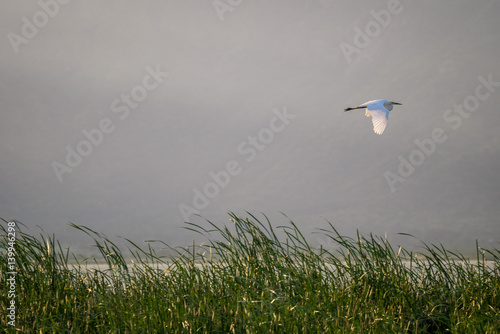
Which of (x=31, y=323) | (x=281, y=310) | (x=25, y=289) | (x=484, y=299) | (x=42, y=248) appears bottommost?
(x=484, y=299)

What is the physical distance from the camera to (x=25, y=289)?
179 inches

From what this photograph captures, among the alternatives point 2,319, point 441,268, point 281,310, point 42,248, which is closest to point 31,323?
point 2,319

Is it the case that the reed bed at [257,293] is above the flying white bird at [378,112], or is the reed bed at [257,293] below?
below

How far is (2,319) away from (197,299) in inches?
70.3

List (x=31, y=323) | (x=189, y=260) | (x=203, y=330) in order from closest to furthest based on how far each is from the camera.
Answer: (x=203, y=330) → (x=31, y=323) → (x=189, y=260)

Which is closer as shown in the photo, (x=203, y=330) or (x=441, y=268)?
(x=203, y=330)

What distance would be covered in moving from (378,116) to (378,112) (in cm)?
13

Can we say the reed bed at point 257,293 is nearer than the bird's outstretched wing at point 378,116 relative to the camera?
Yes

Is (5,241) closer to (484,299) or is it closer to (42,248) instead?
(42,248)

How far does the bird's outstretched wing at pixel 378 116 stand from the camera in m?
6.90

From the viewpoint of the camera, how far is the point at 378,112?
725 centimetres

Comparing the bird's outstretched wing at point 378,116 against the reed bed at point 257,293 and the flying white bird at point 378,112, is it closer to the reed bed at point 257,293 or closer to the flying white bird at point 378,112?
the flying white bird at point 378,112

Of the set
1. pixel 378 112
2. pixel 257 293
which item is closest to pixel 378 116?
pixel 378 112

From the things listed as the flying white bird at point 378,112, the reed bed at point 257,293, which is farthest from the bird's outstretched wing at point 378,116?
the reed bed at point 257,293
